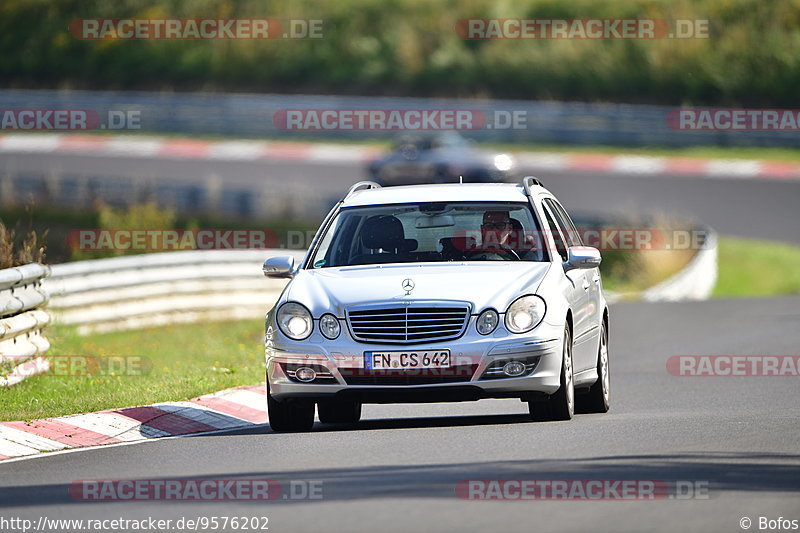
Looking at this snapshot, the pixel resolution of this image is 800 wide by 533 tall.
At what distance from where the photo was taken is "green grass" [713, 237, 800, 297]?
29859 millimetres

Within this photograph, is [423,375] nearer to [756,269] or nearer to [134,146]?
[756,269]

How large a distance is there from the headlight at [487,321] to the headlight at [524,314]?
0.30 ft

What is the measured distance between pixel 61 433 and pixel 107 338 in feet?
31.7

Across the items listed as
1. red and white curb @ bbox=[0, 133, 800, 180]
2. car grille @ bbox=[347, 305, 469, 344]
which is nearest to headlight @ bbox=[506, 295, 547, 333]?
car grille @ bbox=[347, 305, 469, 344]

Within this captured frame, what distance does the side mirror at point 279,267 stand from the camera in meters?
11.8

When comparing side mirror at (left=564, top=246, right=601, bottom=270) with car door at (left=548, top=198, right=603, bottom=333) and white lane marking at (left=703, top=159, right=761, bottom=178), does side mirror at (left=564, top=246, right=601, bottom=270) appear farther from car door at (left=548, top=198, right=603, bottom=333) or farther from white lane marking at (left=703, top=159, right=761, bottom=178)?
white lane marking at (left=703, top=159, right=761, bottom=178)

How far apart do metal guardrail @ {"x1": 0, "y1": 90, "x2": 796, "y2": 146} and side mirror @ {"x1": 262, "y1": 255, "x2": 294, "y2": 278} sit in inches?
1285

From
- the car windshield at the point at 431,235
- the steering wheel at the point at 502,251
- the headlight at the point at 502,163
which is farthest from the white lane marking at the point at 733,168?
the steering wheel at the point at 502,251

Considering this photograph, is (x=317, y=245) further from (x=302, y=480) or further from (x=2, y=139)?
(x=2, y=139)

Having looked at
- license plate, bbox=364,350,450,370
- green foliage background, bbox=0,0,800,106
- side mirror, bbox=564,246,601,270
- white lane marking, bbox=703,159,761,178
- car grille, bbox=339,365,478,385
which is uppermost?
green foliage background, bbox=0,0,800,106

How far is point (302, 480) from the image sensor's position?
912 cm

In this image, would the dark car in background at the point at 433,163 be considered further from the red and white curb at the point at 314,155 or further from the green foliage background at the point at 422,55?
the green foliage background at the point at 422,55

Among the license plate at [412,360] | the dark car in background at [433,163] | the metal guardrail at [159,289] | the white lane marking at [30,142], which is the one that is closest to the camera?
the license plate at [412,360]

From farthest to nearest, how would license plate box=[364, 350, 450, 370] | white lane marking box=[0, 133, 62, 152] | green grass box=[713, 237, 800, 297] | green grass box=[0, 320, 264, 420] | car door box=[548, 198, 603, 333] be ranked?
white lane marking box=[0, 133, 62, 152]
green grass box=[713, 237, 800, 297]
green grass box=[0, 320, 264, 420]
car door box=[548, 198, 603, 333]
license plate box=[364, 350, 450, 370]
